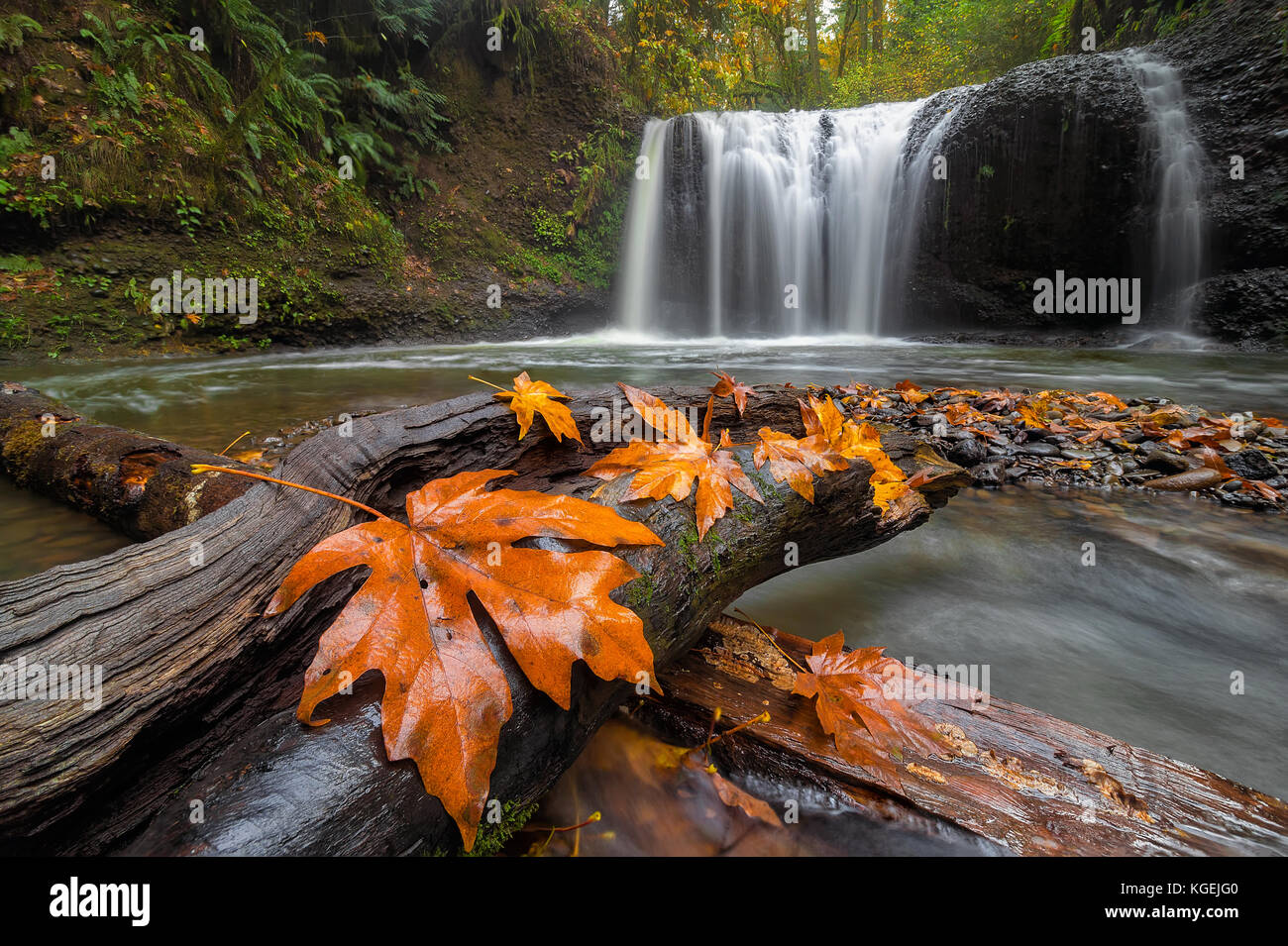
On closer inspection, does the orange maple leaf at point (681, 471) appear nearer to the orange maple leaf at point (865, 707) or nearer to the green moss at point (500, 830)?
the orange maple leaf at point (865, 707)

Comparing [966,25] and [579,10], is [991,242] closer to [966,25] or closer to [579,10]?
[579,10]

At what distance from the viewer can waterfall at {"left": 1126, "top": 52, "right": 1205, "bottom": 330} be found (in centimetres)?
960

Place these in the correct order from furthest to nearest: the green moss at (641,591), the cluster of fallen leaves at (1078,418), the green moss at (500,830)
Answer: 1. the cluster of fallen leaves at (1078,418)
2. the green moss at (641,591)
3. the green moss at (500,830)

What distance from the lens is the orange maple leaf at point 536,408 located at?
1.65 m

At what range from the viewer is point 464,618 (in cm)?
85

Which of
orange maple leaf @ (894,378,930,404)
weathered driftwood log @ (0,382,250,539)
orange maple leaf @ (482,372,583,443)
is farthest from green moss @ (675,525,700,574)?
orange maple leaf @ (894,378,930,404)

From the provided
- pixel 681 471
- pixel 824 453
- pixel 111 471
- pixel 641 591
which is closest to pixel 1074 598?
pixel 824 453

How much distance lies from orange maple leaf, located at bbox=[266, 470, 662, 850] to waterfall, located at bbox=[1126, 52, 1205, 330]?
1334 cm

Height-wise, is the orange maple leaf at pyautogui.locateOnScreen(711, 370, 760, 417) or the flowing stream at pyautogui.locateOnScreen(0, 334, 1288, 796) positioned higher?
the orange maple leaf at pyautogui.locateOnScreen(711, 370, 760, 417)

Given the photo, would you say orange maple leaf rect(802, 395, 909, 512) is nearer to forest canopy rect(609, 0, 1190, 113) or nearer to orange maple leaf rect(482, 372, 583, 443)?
orange maple leaf rect(482, 372, 583, 443)

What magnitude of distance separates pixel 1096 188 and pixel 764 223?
6521mm

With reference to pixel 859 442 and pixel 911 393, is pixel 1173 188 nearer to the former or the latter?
pixel 911 393

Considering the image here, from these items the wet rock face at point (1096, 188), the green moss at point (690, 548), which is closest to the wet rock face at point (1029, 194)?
the wet rock face at point (1096, 188)

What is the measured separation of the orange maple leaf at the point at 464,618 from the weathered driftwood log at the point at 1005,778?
14.4 inches
